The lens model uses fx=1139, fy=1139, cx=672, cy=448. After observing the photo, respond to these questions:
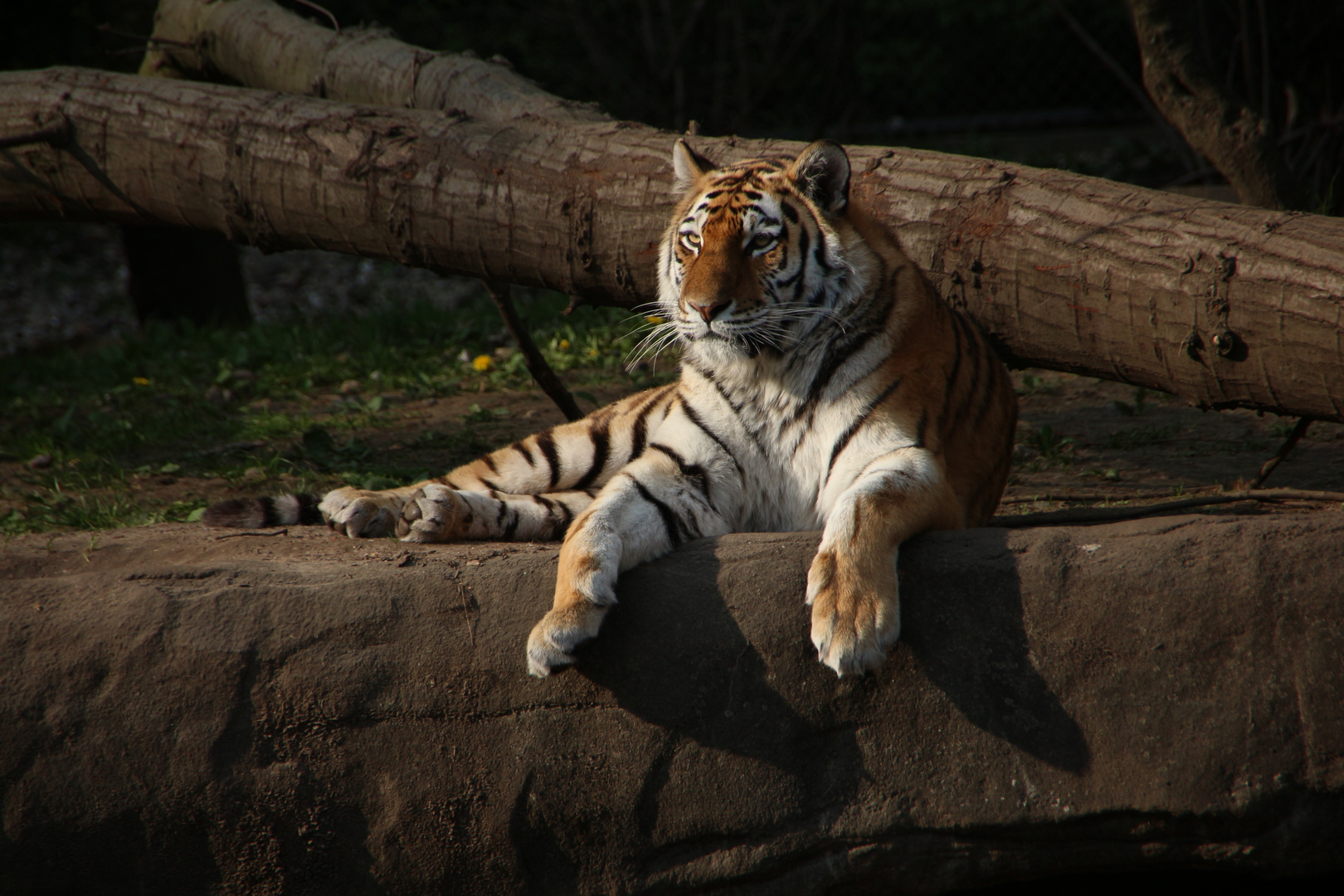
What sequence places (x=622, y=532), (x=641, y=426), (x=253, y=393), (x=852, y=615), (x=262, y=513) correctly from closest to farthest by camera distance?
(x=852, y=615), (x=622, y=532), (x=262, y=513), (x=641, y=426), (x=253, y=393)

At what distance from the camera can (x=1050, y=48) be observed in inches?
378

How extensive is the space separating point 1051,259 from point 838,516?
1.27m

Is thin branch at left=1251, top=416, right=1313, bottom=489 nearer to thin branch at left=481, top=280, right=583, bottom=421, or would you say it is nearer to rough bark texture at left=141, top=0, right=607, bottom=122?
thin branch at left=481, top=280, right=583, bottom=421

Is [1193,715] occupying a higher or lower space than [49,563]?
higher

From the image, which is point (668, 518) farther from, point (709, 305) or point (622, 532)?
point (709, 305)

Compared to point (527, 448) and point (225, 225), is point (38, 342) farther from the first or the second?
point (527, 448)

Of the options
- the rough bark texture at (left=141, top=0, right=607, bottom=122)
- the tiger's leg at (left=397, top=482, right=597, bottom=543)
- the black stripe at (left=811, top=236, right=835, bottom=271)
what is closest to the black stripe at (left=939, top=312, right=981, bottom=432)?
Answer: the black stripe at (left=811, top=236, right=835, bottom=271)

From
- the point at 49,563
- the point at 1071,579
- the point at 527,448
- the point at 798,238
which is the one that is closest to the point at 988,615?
the point at 1071,579

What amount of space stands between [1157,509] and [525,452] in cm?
176

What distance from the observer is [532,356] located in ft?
13.5

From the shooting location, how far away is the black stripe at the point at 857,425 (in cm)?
268

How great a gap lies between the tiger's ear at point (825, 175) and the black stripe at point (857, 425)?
497 millimetres

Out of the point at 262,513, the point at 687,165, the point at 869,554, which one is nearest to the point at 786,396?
the point at 869,554

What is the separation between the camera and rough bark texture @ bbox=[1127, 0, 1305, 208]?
13.3 ft
